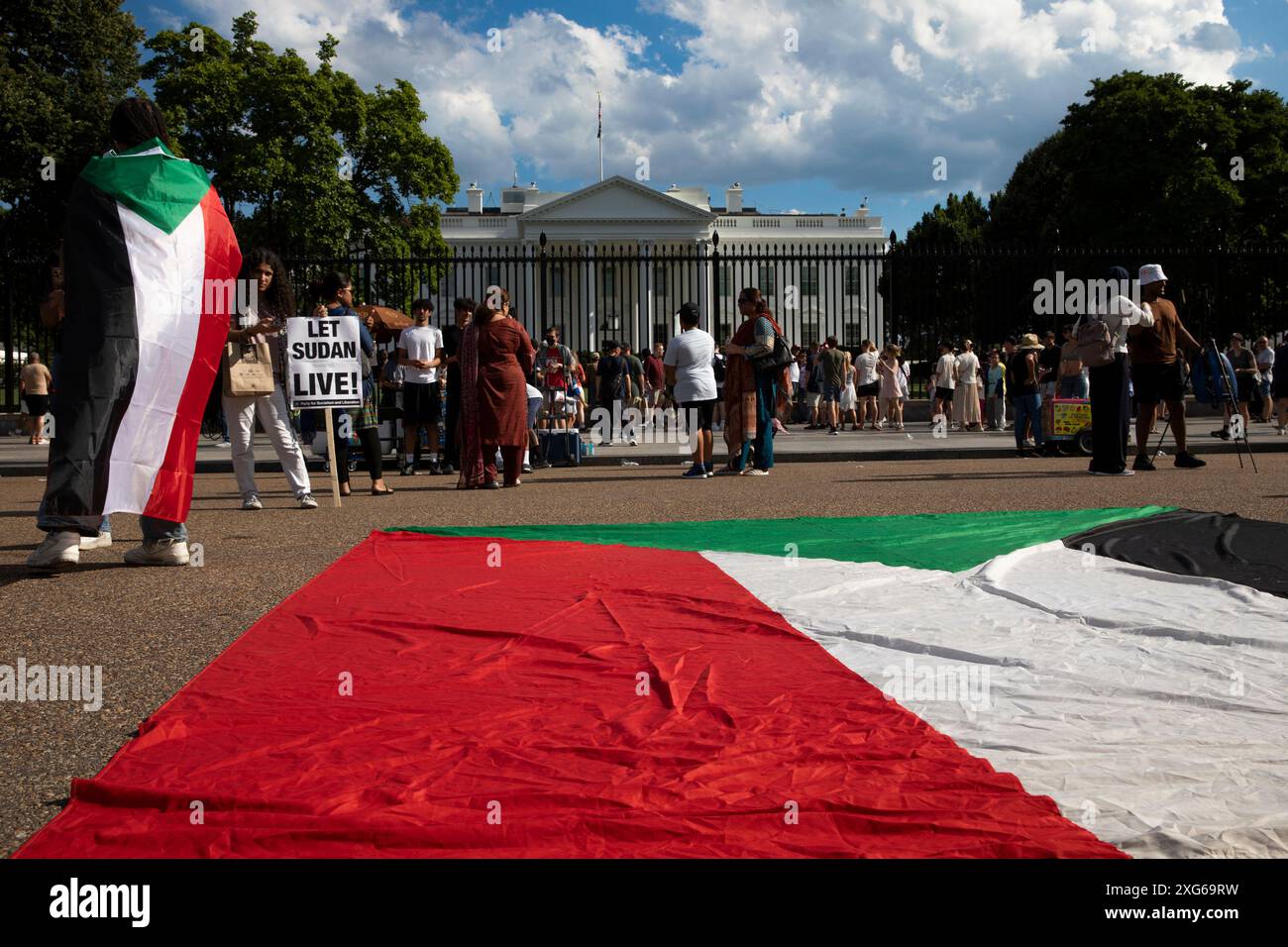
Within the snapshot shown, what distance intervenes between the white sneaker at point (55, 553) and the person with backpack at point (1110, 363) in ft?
28.3

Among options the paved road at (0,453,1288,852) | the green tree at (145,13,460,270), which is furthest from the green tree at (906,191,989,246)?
the paved road at (0,453,1288,852)

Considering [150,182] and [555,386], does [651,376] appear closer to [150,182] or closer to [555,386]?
[555,386]

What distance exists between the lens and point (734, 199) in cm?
7769

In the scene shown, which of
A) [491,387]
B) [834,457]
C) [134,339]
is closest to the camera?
[134,339]

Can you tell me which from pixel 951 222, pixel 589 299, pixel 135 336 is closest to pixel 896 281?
pixel 589 299

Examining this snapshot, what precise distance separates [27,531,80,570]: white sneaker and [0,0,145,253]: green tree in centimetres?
2431

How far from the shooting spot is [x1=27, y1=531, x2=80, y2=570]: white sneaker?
5.83 meters

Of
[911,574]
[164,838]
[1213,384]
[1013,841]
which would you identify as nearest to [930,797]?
[1013,841]

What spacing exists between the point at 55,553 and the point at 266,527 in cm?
213

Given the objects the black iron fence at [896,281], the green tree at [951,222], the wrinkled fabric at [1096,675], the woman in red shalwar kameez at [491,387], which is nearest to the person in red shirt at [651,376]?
the black iron fence at [896,281]

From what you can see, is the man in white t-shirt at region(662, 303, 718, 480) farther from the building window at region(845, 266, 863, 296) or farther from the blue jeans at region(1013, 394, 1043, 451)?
the building window at region(845, 266, 863, 296)

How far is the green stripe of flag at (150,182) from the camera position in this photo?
579 cm

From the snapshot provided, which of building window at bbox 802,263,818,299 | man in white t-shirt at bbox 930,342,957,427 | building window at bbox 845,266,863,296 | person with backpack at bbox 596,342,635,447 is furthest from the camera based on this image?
building window at bbox 802,263,818,299
